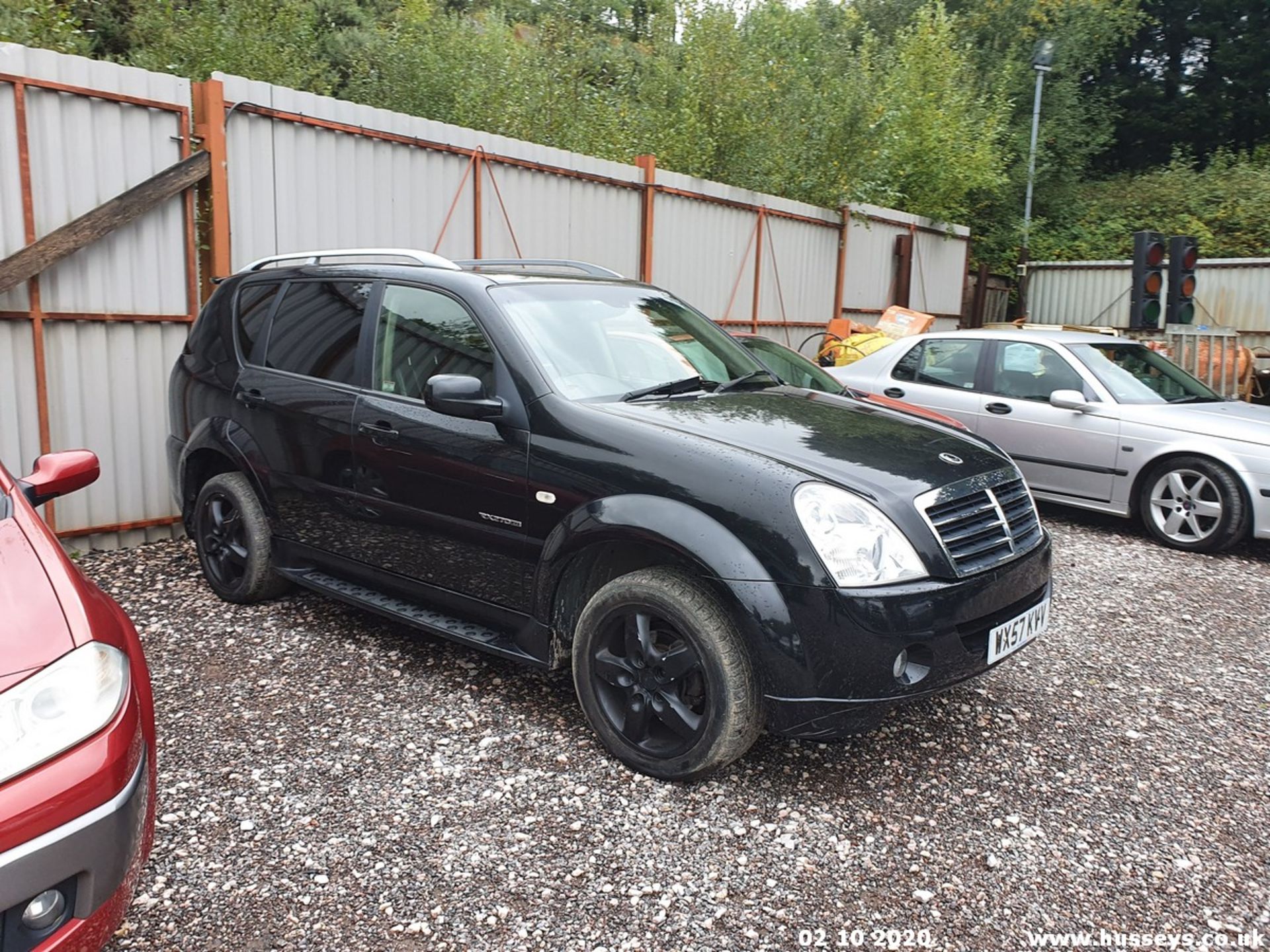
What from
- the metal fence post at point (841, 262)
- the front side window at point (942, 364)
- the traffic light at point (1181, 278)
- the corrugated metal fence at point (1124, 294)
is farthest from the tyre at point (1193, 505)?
the corrugated metal fence at point (1124, 294)

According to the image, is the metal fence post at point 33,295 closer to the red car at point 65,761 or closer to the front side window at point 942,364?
the red car at point 65,761

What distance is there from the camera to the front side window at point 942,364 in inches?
303

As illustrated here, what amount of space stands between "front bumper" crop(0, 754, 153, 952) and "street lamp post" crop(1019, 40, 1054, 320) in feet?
59.1

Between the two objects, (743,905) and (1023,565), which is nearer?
(743,905)

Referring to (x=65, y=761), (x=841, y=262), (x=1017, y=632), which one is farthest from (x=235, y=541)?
(x=841, y=262)

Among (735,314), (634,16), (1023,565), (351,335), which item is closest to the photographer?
(1023,565)

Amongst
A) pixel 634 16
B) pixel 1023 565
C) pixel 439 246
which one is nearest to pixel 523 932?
pixel 1023 565

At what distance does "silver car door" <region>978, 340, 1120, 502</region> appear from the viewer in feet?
22.4

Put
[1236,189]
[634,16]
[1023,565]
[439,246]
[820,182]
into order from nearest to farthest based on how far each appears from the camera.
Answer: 1. [1023,565]
2. [439,246]
3. [820,182]
4. [1236,189]
5. [634,16]

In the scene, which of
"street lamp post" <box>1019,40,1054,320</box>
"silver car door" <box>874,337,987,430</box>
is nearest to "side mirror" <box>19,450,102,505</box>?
"silver car door" <box>874,337,987,430</box>

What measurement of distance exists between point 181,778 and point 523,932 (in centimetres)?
141

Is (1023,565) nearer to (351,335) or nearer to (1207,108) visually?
(351,335)

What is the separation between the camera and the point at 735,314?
11.0m

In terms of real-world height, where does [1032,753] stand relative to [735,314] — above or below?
below
